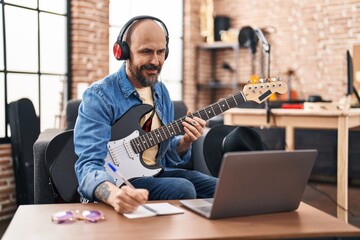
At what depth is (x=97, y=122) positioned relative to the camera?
174 centimetres

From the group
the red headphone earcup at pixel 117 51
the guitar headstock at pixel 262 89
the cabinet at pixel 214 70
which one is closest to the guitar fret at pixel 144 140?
the red headphone earcup at pixel 117 51

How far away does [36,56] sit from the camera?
13.2ft

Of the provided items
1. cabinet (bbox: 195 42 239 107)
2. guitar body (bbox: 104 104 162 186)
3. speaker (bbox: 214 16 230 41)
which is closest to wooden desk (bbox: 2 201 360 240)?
guitar body (bbox: 104 104 162 186)

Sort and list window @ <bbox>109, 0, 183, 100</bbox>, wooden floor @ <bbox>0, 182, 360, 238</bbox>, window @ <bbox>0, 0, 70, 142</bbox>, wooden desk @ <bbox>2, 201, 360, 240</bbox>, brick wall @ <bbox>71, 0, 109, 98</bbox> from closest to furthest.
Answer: wooden desk @ <bbox>2, 201, 360, 240</bbox>
wooden floor @ <bbox>0, 182, 360, 238</bbox>
window @ <bbox>0, 0, 70, 142</bbox>
brick wall @ <bbox>71, 0, 109, 98</bbox>
window @ <bbox>109, 0, 183, 100</bbox>

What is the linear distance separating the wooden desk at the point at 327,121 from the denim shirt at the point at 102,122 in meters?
1.36

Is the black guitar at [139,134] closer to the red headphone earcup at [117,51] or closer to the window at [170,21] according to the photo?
the red headphone earcup at [117,51]

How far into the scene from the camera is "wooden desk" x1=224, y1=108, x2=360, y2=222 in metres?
3.10

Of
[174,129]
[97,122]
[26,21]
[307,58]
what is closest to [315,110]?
[174,129]

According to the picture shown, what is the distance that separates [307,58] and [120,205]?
15.8 feet

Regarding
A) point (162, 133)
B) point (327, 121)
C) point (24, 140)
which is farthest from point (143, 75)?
point (24, 140)

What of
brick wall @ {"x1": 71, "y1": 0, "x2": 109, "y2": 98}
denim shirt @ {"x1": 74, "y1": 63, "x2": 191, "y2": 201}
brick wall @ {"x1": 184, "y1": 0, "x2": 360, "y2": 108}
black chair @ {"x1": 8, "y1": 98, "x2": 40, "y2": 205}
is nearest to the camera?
denim shirt @ {"x1": 74, "y1": 63, "x2": 191, "y2": 201}

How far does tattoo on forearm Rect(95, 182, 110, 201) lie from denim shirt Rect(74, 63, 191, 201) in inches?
0.9

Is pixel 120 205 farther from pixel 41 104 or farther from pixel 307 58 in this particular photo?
pixel 307 58

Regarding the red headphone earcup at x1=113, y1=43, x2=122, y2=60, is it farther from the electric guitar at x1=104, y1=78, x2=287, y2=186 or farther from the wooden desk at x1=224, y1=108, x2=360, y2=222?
the wooden desk at x1=224, y1=108, x2=360, y2=222
